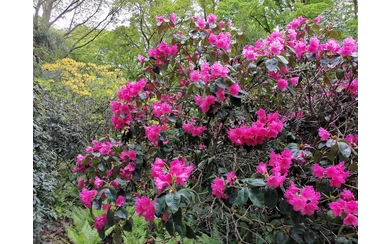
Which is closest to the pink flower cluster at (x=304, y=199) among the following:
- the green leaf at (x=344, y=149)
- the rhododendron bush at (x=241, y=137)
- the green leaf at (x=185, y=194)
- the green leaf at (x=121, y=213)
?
the rhododendron bush at (x=241, y=137)

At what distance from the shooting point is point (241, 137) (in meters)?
0.82

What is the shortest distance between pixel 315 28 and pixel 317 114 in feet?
0.97

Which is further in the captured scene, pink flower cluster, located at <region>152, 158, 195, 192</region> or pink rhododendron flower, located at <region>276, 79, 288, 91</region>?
pink rhododendron flower, located at <region>276, 79, 288, 91</region>

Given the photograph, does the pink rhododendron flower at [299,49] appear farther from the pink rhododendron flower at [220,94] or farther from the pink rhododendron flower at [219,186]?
the pink rhododendron flower at [219,186]

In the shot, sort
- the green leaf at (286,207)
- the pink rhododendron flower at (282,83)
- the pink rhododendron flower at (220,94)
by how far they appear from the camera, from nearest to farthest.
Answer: the green leaf at (286,207)
the pink rhododendron flower at (220,94)
the pink rhododendron flower at (282,83)

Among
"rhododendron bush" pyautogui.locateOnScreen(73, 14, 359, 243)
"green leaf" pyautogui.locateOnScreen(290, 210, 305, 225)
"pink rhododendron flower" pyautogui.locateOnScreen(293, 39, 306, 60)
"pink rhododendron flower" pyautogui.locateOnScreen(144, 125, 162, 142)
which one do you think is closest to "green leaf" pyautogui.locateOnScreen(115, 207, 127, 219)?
"rhododendron bush" pyautogui.locateOnScreen(73, 14, 359, 243)

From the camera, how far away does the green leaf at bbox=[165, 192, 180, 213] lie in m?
0.61

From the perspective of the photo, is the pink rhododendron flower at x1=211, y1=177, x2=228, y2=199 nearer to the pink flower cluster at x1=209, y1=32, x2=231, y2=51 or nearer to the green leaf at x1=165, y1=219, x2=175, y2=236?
the green leaf at x1=165, y1=219, x2=175, y2=236

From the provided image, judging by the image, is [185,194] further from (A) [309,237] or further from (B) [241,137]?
(A) [309,237]

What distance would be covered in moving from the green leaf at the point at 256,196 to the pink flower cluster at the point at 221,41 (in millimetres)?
490

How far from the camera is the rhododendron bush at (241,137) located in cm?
75

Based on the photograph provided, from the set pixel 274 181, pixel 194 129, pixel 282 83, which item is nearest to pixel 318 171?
pixel 274 181

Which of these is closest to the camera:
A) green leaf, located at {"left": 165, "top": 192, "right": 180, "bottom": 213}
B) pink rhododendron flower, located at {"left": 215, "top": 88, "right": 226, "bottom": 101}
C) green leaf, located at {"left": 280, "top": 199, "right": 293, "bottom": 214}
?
green leaf, located at {"left": 165, "top": 192, "right": 180, "bottom": 213}

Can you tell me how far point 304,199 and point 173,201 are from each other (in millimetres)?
305
